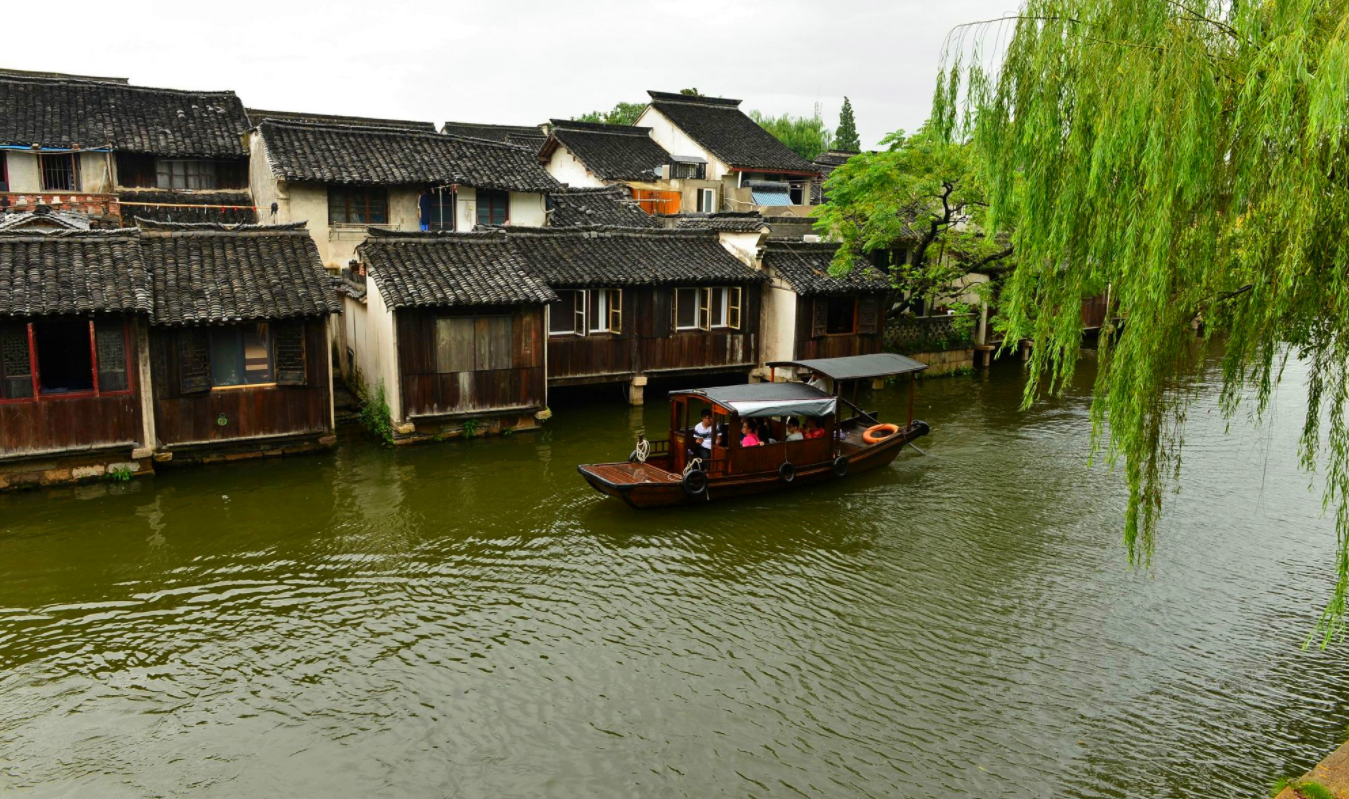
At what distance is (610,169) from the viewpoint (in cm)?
3869

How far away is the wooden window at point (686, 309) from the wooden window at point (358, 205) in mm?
9097

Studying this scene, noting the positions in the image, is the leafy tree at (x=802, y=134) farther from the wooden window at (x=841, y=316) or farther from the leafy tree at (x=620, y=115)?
the wooden window at (x=841, y=316)

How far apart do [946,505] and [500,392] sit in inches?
405

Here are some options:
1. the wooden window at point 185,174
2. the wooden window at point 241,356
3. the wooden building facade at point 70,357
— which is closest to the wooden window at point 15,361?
the wooden building facade at point 70,357

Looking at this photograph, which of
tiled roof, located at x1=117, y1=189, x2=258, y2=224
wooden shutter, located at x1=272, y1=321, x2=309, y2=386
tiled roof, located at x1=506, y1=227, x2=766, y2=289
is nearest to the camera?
wooden shutter, located at x1=272, y1=321, x2=309, y2=386

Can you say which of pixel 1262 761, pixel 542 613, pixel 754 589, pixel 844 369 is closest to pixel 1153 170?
pixel 1262 761

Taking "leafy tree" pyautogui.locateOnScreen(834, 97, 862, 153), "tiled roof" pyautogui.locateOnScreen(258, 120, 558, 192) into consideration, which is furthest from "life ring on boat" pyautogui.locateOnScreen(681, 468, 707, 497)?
"leafy tree" pyautogui.locateOnScreen(834, 97, 862, 153)

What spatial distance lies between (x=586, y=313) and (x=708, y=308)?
12.4 feet

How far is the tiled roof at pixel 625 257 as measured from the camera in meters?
23.1

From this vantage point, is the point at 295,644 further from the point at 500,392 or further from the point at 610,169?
the point at 610,169

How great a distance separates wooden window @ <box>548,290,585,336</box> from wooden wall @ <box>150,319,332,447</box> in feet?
20.3

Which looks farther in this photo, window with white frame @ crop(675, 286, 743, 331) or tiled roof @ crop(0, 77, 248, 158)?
tiled roof @ crop(0, 77, 248, 158)

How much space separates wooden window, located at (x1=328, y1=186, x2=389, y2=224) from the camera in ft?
84.3

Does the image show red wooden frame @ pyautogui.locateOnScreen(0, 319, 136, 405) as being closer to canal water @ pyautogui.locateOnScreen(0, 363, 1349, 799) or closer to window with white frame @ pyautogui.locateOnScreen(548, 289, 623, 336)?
canal water @ pyautogui.locateOnScreen(0, 363, 1349, 799)
